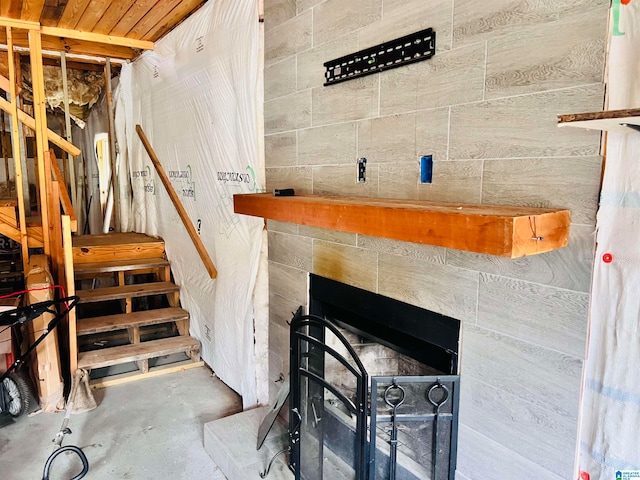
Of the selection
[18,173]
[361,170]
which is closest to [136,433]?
[361,170]

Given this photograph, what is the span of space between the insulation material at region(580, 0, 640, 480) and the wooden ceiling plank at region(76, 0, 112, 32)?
313 cm

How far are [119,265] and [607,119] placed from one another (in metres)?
3.76

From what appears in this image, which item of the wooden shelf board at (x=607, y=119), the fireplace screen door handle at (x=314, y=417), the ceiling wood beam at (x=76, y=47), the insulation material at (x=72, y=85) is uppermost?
the ceiling wood beam at (x=76, y=47)

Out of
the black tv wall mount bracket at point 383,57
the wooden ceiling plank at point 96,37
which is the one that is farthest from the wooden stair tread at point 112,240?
the black tv wall mount bracket at point 383,57

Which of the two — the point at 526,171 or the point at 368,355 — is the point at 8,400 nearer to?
the point at 368,355

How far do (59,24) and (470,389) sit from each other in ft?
12.7

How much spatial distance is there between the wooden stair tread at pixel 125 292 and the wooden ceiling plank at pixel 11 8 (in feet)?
6.81

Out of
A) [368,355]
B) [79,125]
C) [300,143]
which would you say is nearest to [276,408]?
[368,355]

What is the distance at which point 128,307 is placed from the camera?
383 cm

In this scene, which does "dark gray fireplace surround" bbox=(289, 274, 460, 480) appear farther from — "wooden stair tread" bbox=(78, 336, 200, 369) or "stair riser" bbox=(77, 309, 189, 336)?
"stair riser" bbox=(77, 309, 189, 336)

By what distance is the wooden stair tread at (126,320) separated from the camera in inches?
136

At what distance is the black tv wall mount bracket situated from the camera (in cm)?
155

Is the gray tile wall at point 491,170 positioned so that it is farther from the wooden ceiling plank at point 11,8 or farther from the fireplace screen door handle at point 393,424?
the wooden ceiling plank at point 11,8

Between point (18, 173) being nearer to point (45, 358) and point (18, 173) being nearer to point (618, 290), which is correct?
point (45, 358)
